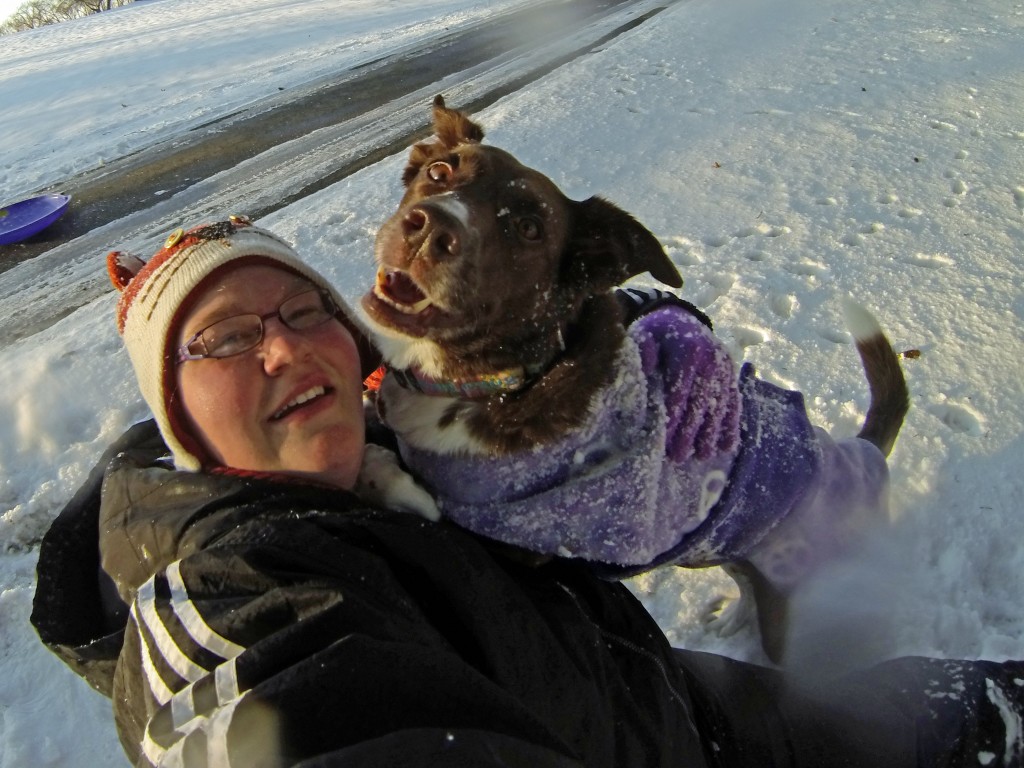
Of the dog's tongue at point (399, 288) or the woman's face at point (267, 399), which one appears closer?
the woman's face at point (267, 399)

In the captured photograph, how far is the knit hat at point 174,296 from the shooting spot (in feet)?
5.34

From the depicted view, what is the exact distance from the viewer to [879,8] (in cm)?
916

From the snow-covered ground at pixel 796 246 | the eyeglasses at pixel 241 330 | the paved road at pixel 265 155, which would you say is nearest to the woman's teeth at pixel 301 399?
the eyeglasses at pixel 241 330

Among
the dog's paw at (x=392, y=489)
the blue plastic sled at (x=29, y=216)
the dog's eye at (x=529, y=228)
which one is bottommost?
the dog's paw at (x=392, y=489)

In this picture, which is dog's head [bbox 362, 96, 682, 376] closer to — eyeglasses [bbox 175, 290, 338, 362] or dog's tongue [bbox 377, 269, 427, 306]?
dog's tongue [bbox 377, 269, 427, 306]

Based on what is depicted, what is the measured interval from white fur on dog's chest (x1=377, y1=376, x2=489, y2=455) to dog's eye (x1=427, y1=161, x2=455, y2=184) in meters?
0.64

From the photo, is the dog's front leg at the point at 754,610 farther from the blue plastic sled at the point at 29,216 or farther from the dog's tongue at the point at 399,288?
the blue plastic sled at the point at 29,216

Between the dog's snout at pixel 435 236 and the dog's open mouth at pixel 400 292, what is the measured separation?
100 mm

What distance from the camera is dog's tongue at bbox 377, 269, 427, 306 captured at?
1976 millimetres

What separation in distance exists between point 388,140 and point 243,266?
5.51 m

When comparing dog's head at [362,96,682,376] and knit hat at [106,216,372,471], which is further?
dog's head at [362,96,682,376]

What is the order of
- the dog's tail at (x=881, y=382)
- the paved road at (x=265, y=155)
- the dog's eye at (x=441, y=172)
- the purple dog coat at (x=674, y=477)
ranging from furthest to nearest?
the paved road at (x=265, y=155) < the dog's tail at (x=881, y=382) < the dog's eye at (x=441, y=172) < the purple dog coat at (x=674, y=477)

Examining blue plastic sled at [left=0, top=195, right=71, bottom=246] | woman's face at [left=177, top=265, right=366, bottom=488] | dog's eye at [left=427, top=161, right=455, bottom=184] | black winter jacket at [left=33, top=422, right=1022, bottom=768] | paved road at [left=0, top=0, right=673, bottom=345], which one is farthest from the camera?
blue plastic sled at [left=0, top=195, right=71, bottom=246]

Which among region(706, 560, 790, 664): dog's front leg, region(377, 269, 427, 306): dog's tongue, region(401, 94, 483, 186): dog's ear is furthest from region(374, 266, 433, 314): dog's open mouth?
region(706, 560, 790, 664): dog's front leg
